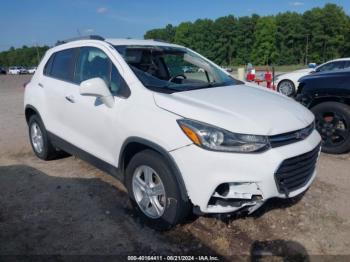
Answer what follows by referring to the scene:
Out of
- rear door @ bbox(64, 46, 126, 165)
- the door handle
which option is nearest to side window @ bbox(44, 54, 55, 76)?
rear door @ bbox(64, 46, 126, 165)

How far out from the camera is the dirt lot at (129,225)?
3.31 m

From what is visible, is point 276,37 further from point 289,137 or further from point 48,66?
point 289,137

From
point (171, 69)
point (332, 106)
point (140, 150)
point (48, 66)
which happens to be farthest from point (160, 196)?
point (332, 106)

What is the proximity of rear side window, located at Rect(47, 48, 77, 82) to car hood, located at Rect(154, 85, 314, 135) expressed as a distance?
1.82 m

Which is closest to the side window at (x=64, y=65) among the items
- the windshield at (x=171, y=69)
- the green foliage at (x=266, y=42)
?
the windshield at (x=171, y=69)

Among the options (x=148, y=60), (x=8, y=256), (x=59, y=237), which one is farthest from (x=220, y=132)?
(x=8, y=256)

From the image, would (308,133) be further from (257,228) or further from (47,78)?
(47,78)

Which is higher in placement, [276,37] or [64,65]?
[276,37]

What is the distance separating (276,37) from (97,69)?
277 ft

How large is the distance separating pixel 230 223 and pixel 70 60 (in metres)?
2.91

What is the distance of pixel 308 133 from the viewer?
3559 mm

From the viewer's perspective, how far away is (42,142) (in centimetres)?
559

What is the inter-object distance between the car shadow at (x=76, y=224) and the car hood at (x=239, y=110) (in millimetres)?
1184

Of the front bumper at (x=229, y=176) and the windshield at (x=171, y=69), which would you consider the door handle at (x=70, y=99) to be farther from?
the front bumper at (x=229, y=176)
